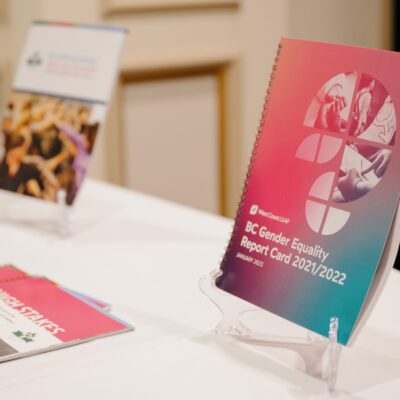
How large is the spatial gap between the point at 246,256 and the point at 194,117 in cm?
223

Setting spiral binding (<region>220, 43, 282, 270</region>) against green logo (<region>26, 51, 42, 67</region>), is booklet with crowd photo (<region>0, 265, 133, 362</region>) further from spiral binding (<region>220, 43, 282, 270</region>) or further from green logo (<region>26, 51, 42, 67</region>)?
green logo (<region>26, 51, 42, 67</region>)

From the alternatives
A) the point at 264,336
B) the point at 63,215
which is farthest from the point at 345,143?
the point at 63,215

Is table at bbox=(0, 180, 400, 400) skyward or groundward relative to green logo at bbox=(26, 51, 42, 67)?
groundward

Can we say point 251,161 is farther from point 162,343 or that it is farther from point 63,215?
point 63,215

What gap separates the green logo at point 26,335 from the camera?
94 cm

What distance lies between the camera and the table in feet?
2.77

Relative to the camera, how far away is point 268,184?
950 mm

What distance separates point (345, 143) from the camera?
0.89 metres

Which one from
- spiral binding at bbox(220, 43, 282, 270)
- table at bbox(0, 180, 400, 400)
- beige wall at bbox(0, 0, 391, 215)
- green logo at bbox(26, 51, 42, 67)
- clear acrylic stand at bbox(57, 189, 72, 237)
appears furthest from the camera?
beige wall at bbox(0, 0, 391, 215)

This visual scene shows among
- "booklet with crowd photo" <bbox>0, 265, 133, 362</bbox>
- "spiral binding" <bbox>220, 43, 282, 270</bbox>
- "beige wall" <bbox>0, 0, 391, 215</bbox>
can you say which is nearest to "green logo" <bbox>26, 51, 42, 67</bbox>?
"booklet with crowd photo" <bbox>0, 265, 133, 362</bbox>

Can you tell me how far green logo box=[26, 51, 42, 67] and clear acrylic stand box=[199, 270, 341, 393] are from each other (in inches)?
29.7

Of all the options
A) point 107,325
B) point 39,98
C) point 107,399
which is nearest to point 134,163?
point 39,98

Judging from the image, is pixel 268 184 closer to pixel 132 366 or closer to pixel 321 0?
pixel 132 366

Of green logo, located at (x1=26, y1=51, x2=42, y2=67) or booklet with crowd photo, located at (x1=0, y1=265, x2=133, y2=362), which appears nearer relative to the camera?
booklet with crowd photo, located at (x1=0, y1=265, x2=133, y2=362)
